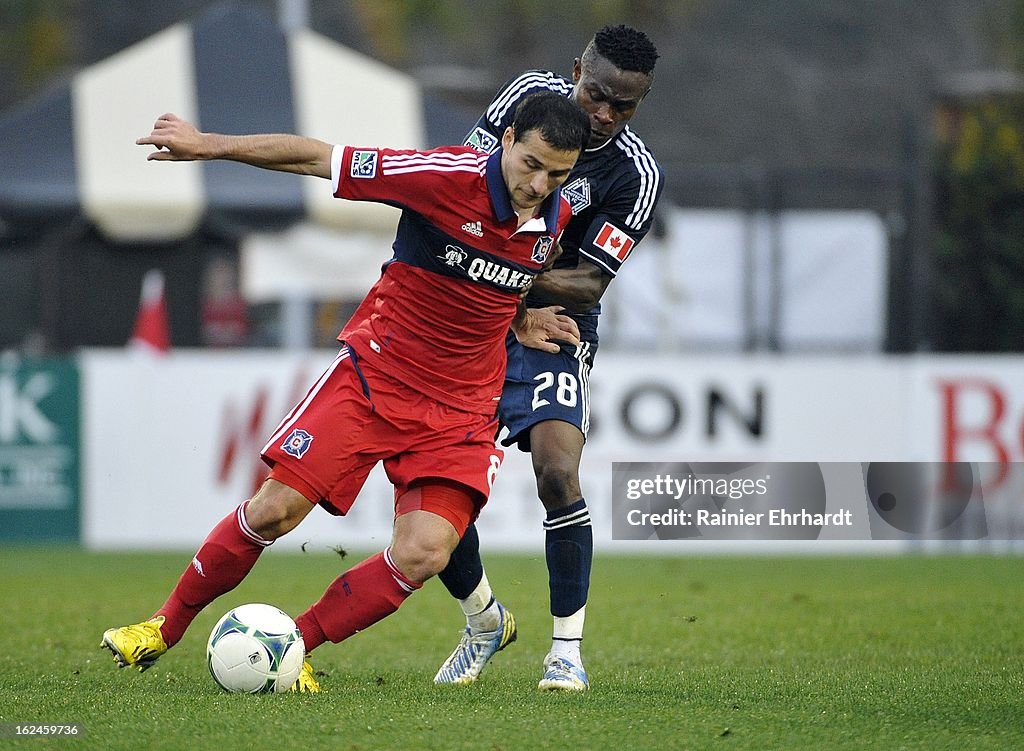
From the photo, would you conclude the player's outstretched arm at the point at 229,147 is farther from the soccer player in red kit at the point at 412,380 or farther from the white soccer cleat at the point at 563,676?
the white soccer cleat at the point at 563,676

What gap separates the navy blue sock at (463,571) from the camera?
239 inches

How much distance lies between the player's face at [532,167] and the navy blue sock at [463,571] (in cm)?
142

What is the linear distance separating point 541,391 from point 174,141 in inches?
69.2

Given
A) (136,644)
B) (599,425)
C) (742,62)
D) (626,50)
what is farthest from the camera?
(742,62)

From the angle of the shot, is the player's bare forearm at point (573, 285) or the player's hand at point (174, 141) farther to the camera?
the player's bare forearm at point (573, 285)

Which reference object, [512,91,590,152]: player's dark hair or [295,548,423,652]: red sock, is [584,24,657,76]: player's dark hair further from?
[295,548,423,652]: red sock

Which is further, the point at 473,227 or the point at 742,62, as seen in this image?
the point at 742,62

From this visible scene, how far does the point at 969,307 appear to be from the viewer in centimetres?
1681

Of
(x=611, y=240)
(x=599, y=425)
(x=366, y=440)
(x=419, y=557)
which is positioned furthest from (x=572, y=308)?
(x=599, y=425)

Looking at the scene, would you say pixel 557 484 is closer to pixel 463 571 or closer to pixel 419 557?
pixel 463 571

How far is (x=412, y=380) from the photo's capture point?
5570mm

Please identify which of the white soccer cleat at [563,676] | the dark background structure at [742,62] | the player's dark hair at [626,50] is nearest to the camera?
the white soccer cleat at [563,676]

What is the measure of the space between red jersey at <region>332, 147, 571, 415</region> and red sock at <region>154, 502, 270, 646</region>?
2.40ft

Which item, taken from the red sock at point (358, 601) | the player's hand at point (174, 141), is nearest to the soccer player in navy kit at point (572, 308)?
the red sock at point (358, 601)
